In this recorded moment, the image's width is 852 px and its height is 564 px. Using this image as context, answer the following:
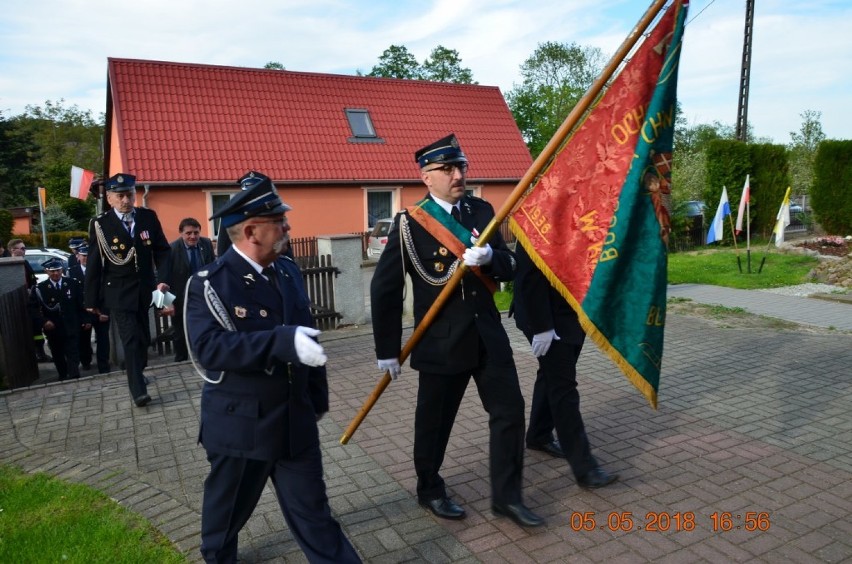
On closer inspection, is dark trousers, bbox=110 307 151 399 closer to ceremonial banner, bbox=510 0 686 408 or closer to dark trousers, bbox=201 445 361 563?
dark trousers, bbox=201 445 361 563

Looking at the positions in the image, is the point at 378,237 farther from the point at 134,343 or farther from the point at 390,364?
the point at 390,364

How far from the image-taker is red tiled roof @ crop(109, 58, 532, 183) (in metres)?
20.9

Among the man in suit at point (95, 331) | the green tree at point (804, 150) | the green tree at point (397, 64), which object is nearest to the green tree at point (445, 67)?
the green tree at point (397, 64)

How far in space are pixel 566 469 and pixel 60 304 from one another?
699 centimetres

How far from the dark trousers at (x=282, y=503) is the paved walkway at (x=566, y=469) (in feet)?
2.10

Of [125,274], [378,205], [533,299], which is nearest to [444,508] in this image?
[533,299]

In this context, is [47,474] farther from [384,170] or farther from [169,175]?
[384,170]

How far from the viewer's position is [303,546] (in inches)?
119

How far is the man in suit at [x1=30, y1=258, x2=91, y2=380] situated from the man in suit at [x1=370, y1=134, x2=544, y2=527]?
20.2 feet

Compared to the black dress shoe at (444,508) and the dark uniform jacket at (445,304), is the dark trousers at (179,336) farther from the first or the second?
the black dress shoe at (444,508)

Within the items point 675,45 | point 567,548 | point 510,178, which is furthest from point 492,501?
point 510,178

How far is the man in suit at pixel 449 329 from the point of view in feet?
12.7

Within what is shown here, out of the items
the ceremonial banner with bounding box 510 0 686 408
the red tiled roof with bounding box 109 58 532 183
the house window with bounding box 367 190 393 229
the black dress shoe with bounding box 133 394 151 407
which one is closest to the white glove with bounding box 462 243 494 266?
the ceremonial banner with bounding box 510 0 686 408

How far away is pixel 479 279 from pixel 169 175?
60.8 ft
